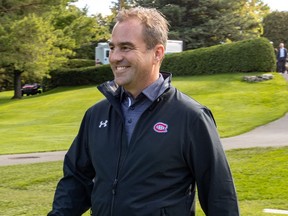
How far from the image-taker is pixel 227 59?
32469 mm

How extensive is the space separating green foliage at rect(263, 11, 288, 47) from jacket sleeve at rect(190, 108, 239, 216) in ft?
212

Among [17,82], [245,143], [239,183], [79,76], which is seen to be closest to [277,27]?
[79,76]

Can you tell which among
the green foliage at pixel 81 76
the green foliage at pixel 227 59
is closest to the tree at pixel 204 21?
the green foliage at pixel 81 76

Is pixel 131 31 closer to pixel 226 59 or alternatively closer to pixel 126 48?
pixel 126 48

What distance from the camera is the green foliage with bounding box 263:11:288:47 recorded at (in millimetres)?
65988

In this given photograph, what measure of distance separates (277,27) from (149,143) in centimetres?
6640

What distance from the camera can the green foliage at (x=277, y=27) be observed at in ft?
216

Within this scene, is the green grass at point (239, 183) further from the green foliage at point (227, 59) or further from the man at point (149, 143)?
the green foliage at point (227, 59)

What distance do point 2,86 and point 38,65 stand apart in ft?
87.7

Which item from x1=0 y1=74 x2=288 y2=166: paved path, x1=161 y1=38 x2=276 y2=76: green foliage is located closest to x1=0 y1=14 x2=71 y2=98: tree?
x1=161 y1=38 x2=276 y2=76: green foliage

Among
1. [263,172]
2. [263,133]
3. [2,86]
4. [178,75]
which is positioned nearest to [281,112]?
[263,133]

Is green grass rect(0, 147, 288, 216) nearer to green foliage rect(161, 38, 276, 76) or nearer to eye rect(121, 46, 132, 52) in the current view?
eye rect(121, 46, 132, 52)

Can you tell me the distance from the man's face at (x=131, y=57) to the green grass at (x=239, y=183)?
13.3ft

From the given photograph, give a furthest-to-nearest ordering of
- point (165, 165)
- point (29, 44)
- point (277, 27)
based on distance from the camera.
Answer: point (277, 27) < point (29, 44) < point (165, 165)
